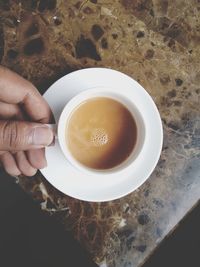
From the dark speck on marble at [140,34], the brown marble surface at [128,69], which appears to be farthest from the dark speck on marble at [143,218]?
the dark speck on marble at [140,34]

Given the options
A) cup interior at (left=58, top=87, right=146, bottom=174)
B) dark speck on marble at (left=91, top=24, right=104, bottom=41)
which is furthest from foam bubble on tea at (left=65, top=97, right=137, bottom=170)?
dark speck on marble at (left=91, top=24, right=104, bottom=41)

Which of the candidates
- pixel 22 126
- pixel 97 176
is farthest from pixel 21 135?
pixel 97 176

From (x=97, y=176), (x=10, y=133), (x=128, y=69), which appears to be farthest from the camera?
(x=128, y=69)

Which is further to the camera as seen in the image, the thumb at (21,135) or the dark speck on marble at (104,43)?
the dark speck on marble at (104,43)

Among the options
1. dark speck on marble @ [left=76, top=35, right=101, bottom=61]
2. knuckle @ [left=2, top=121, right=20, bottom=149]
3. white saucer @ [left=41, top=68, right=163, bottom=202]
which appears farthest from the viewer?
dark speck on marble @ [left=76, top=35, right=101, bottom=61]

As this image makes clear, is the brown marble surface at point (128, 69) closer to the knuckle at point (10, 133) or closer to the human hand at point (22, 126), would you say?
the human hand at point (22, 126)

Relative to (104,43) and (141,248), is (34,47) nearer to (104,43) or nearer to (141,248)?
(104,43)

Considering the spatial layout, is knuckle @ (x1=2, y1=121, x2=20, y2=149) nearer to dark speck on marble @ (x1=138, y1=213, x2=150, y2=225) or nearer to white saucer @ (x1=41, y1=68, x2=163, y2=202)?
white saucer @ (x1=41, y1=68, x2=163, y2=202)

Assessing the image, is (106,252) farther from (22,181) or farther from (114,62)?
(114,62)
